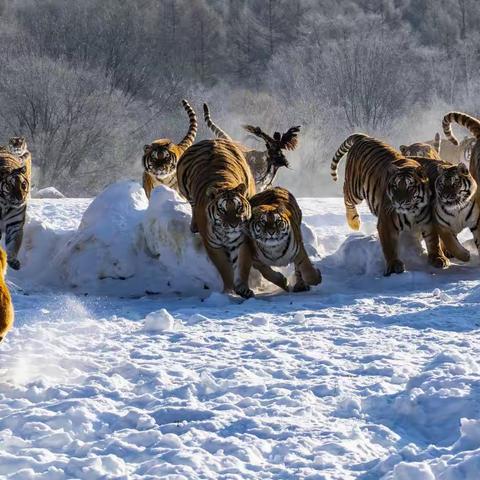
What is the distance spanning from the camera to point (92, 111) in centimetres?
3150

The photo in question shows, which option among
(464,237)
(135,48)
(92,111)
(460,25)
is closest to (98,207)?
(464,237)

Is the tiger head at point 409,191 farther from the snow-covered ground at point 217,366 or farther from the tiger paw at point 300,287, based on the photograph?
the tiger paw at point 300,287

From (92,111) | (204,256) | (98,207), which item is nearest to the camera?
(204,256)

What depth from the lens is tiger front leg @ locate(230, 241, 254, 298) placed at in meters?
6.71

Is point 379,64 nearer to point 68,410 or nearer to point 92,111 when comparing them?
point 92,111

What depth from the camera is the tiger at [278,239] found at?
6.59 meters

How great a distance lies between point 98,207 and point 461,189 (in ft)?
9.12

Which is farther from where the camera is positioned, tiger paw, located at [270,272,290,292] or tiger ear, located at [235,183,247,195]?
tiger paw, located at [270,272,290,292]

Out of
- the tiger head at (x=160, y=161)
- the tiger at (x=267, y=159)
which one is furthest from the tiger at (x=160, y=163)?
the tiger at (x=267, y=159)

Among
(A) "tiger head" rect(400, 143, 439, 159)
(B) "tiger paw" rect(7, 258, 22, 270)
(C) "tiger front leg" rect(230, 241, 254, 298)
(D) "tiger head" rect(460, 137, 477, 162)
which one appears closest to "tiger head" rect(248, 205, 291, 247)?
(C) "tiger front leg" rect(230, 241, 254, 298)

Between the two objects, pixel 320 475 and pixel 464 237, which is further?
pixel 464 237

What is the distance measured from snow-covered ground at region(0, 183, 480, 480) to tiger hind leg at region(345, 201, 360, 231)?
1.62 metres

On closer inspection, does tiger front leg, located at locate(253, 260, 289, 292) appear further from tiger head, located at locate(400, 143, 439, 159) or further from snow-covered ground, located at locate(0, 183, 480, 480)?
tiger head, located at locate(400, 143, 439, 159)

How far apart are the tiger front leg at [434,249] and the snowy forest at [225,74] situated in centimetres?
2104
